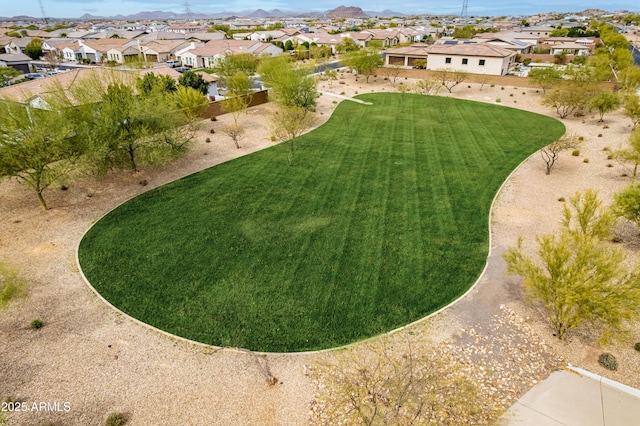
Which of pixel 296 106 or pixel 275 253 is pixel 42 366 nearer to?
pixel 275 253

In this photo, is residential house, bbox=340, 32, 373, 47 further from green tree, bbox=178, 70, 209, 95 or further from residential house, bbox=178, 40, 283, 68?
green tree, bbox=178, 70, 209, 95

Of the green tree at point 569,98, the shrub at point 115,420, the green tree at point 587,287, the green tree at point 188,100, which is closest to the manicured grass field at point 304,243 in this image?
the shrub at point 115,420

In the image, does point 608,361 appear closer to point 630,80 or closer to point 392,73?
point 630,80

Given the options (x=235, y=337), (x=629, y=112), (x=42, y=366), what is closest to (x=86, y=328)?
(x=42, y=366)

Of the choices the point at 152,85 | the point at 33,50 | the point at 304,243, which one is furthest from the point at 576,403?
the point at 33,50

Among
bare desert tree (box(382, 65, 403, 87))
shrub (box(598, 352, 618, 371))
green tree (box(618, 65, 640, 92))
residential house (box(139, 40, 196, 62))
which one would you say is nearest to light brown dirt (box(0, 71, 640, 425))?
shrub (box(598, 352, 618, 371))

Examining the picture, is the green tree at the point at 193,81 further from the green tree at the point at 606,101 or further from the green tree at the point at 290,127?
the green tree at the point at 606,101
